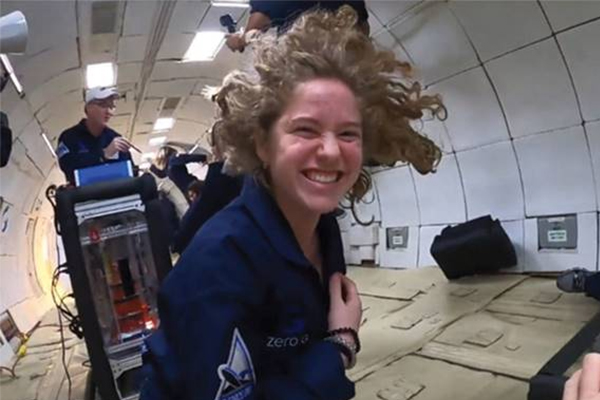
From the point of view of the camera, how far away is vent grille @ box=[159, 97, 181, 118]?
926cm

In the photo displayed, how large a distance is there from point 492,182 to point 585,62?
3.69 feet

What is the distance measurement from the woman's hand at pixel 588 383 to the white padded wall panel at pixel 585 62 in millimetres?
2668

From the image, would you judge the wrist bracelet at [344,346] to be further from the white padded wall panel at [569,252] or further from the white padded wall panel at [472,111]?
the white padded wall panel at [472,111]

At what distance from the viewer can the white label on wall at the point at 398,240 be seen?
5074 millimetres

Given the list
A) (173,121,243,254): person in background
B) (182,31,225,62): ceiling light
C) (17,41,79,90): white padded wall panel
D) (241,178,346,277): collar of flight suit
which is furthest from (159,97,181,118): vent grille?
(241,178,346,277): collar of flight suit

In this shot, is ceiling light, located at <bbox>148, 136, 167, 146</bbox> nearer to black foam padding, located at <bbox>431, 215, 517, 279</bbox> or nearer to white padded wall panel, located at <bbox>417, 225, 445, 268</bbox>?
white padded wall panel, located at <bbox>417, 225, 445, 268</bbox>

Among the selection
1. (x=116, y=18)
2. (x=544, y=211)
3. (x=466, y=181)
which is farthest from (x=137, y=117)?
(x=544, y=211)

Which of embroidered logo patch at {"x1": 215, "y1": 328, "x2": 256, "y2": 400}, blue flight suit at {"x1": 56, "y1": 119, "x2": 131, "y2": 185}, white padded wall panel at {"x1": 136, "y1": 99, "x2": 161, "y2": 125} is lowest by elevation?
embroidered logo patch at {"x1": 215, "y1": 328, "x2": 256, "y2": 400}

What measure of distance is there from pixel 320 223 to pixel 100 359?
1.59 m

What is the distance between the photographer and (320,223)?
1.42 meters

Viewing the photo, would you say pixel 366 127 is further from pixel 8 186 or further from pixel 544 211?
pixel 8 186

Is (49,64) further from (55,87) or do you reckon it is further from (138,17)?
(138,17)

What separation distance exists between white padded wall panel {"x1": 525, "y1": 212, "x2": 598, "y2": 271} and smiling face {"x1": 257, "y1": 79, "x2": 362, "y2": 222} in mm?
2408

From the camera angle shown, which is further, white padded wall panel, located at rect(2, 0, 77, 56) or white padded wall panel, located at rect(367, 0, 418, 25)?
white padded wall panel, located at rect(2, 0, 77, 56)
